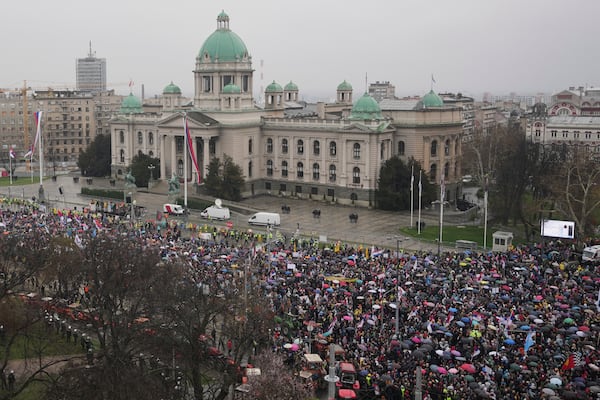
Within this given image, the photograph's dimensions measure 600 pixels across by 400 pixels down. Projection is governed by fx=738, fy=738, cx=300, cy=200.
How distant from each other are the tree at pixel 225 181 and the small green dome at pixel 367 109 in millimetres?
16595

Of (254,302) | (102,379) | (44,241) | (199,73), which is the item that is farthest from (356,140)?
(102,379)

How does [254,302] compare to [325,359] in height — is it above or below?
above

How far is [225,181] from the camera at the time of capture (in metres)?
90.7

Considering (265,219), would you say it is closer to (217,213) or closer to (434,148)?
(217,213)

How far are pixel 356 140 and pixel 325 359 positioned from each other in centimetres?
5768

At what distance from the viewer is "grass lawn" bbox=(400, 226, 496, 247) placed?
69.9m

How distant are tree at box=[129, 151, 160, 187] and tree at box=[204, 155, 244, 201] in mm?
13339

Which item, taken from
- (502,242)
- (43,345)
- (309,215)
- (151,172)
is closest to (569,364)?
(43,345)

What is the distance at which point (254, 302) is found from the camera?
120 feet

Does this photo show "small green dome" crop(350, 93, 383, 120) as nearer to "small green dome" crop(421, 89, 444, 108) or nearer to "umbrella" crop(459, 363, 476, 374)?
"small green dome" crop(421, 89, 444, 108)

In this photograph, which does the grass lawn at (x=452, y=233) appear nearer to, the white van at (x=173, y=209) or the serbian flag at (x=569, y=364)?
the white van at (x=173, y=209)

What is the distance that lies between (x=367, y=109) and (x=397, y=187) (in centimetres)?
1064

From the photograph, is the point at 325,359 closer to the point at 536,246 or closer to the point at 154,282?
the point at 154,282

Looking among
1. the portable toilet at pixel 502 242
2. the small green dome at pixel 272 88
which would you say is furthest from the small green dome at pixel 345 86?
the portable toilet at pixel 502 242
